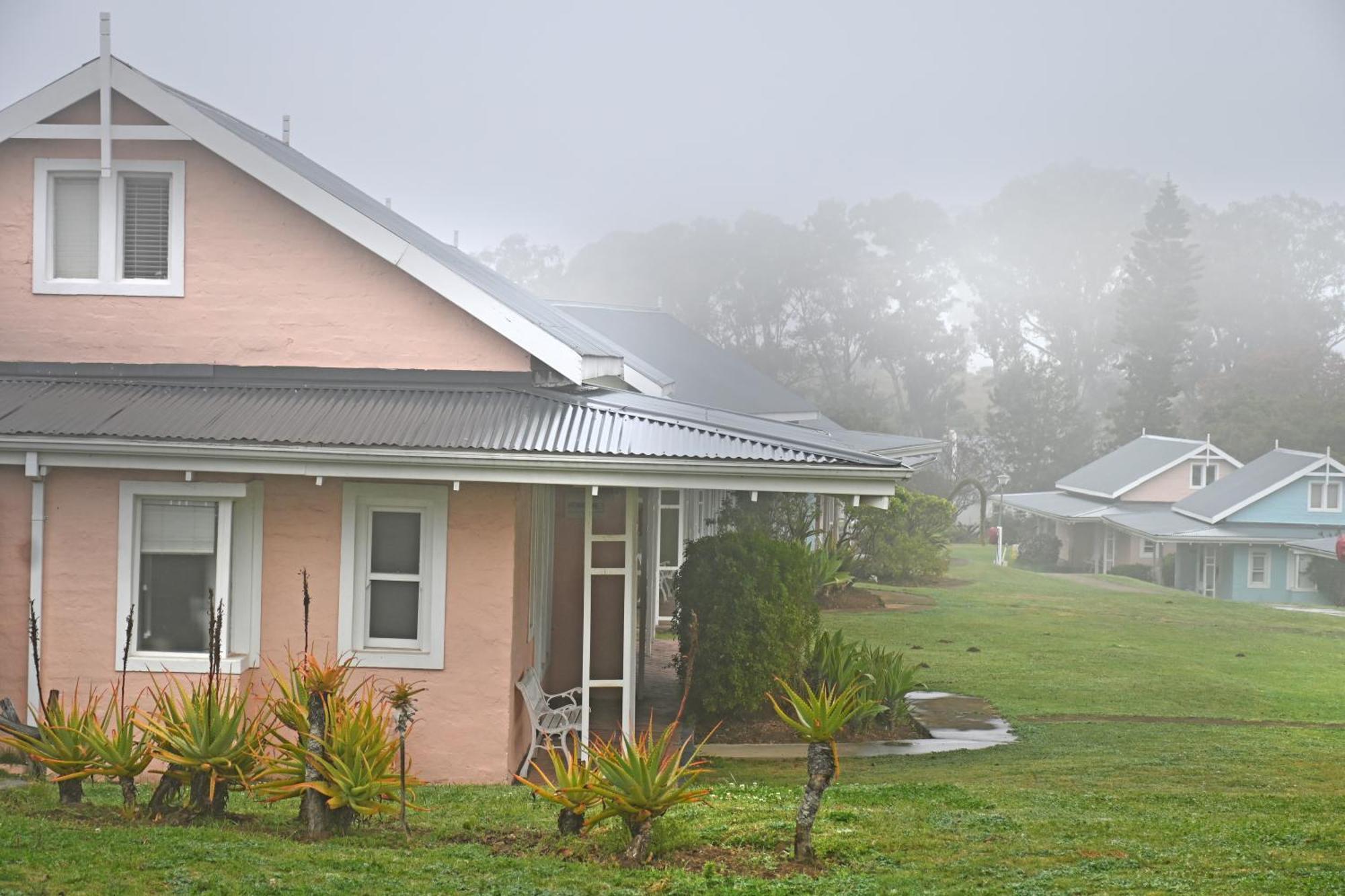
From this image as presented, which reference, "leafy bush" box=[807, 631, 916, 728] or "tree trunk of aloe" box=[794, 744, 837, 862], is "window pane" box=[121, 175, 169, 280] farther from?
"tree trunk of aloe" box=[794, 744, 837, 862]

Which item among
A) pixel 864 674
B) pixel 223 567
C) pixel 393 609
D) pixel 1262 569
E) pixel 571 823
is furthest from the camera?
pixel 1262 569

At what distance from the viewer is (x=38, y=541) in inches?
421

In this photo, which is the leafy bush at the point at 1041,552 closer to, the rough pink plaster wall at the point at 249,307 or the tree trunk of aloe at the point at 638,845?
the rough pink plaster wall at the point at 249,307

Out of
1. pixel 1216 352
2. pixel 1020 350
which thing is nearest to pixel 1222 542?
pixel 1020 350

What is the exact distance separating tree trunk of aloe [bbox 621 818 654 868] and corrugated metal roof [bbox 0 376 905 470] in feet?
11.1

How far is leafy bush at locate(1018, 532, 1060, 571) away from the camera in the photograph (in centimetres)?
5709

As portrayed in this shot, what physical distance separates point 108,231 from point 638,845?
7.73 metres

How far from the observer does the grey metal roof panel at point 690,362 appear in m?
37.8

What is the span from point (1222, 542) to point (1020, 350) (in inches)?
1961

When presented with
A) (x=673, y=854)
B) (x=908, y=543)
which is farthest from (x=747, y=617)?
(x=908, y=543)

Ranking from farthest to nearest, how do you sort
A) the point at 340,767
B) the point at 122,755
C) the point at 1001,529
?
the point at 1001,529
the point at 122,755
the point at 340,767

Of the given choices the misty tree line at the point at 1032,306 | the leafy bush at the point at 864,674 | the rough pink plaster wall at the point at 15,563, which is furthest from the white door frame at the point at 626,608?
the misty tree line at the point at 1032,306

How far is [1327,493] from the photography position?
4831cm

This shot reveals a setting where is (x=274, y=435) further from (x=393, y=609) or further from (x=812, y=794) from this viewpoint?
(x=812, y=794)
